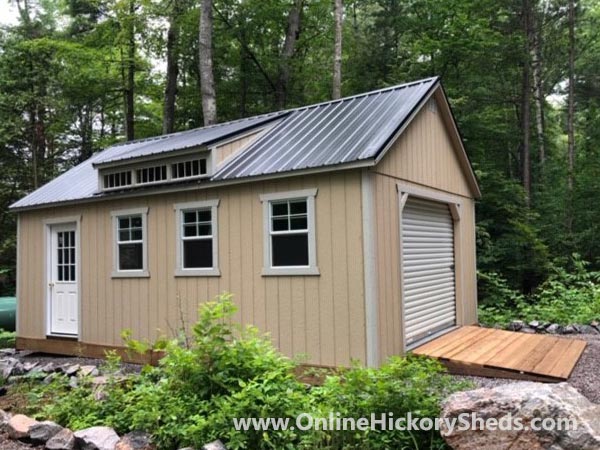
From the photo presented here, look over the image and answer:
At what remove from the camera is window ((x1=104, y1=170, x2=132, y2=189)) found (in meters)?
7.68

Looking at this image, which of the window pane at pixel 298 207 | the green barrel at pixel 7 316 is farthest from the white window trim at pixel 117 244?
the green barrel at pixel 7 316

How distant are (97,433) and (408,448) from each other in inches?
97.9

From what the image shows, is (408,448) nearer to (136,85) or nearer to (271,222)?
(271,222)

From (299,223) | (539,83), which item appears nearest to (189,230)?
(299,223)

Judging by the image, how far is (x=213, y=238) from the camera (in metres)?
6.74

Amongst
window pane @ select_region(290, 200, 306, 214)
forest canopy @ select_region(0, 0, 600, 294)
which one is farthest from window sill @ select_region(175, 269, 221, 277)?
forest canopy @ select_region(0, 0, 600, 294)

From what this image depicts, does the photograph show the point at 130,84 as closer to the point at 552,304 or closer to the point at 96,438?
the point at 552,304

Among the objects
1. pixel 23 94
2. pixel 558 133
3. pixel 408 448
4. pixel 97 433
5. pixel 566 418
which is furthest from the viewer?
pixel 558 133

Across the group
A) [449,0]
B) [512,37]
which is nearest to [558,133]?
[512,37]

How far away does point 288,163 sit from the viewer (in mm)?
6078

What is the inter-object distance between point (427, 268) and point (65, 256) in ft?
21.2

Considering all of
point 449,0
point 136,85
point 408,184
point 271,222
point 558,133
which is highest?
point 449,0

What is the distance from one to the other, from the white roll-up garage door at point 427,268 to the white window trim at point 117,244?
4.01 metres

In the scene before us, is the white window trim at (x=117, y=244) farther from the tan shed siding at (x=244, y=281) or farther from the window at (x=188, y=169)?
the window at (x=188, y=169)
